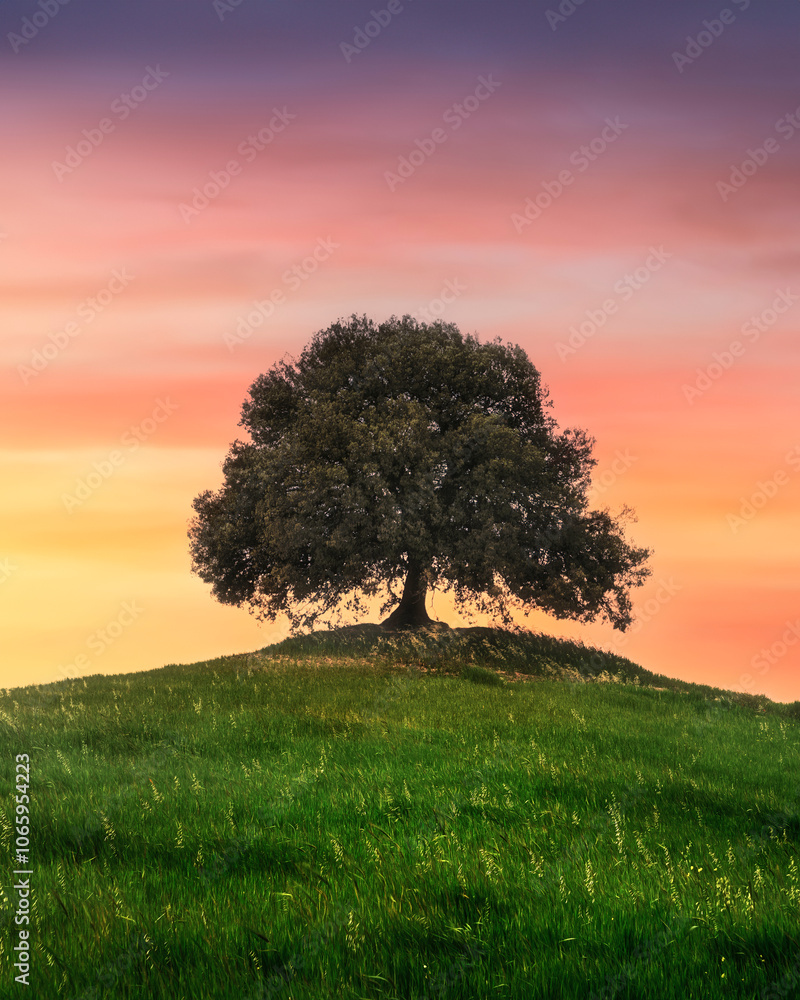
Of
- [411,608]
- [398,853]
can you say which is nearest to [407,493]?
[411,608]

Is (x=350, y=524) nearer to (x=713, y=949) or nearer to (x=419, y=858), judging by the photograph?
(x=419, y=858)

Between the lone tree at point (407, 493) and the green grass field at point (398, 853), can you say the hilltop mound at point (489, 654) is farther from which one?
the green grass field at point (398, 853)

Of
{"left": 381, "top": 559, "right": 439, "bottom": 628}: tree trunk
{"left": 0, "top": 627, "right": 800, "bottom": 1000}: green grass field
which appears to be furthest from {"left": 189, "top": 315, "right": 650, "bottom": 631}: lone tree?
{"left": 0, "top": 627, "right": 800, "bottom": 1000}: green grass field

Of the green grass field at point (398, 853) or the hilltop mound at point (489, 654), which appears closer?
the green grass field at point (398, 853)

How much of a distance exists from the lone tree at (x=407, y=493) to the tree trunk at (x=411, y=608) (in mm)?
93

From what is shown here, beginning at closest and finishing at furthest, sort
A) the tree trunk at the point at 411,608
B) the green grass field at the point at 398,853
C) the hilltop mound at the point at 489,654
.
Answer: the green grass field at the point at 398,853, the hilltop mound at the point at 489,654, the tree trunk at the point at 411,608

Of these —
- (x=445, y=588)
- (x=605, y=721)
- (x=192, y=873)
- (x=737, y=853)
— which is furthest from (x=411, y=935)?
(x=445, y=588)

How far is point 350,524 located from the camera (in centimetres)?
2928

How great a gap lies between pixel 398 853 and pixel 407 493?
22.4 metres

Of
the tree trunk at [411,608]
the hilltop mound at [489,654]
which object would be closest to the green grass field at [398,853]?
the hilltop mound at [489,654]

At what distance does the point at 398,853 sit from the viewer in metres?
7.74

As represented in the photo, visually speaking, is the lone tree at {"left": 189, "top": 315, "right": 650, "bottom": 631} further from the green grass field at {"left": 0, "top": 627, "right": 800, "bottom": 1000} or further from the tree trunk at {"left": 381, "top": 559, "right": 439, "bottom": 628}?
the green grass field at {"left": 0, "top": 627, "right": 800, "bottom": 1000}

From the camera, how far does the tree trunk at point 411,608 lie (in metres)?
33.8

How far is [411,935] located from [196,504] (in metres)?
31.9
